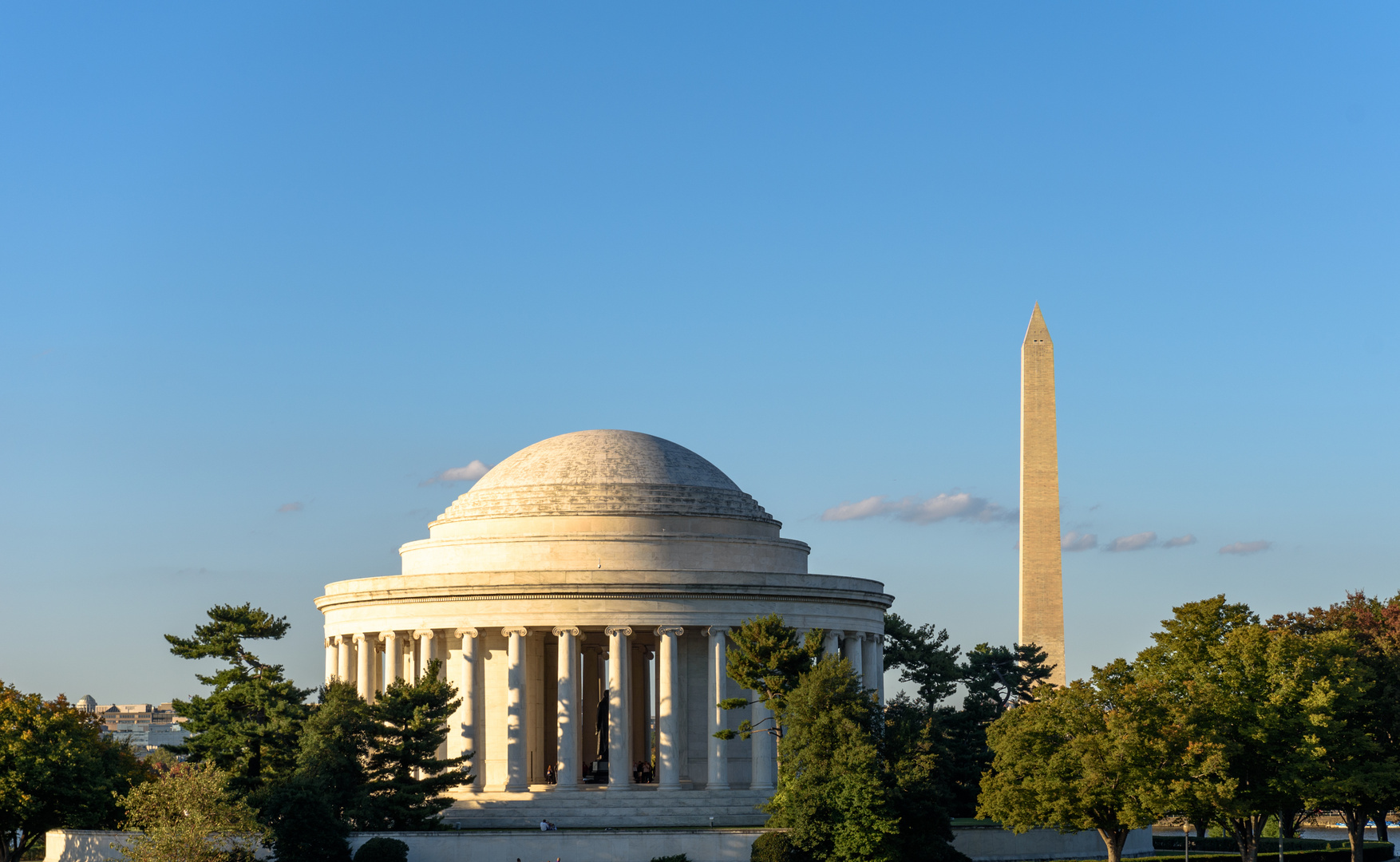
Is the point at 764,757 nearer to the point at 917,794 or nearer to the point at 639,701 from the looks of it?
the point at 917,794

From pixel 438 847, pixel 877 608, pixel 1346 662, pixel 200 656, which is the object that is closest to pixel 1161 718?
pixel 1346 662

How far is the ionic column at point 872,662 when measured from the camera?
8131 centimetres

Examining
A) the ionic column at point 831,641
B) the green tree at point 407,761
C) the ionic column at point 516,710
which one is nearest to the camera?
the green tree at point 407,761

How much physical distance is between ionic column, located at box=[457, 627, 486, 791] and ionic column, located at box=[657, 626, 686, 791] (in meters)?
8.45

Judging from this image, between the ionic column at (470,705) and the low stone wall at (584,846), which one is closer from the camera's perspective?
the low stone wall at (584,846)

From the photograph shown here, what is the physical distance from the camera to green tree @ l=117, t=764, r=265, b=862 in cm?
5622

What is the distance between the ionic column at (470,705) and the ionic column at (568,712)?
3.80 metres

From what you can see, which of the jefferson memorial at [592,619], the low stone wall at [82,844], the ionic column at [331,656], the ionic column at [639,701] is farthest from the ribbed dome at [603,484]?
the low stone wall at [82,844]

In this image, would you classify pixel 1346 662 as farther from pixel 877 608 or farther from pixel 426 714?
pixel 426 714

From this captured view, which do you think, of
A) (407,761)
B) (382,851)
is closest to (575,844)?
(382,851)

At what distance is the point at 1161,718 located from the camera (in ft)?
201

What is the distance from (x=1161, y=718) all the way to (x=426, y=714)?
29489 millimetres

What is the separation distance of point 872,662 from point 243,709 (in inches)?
1219

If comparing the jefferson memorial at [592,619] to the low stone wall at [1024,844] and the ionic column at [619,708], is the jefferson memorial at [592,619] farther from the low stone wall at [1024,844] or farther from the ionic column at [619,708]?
the low stone wall at [1024,844]
